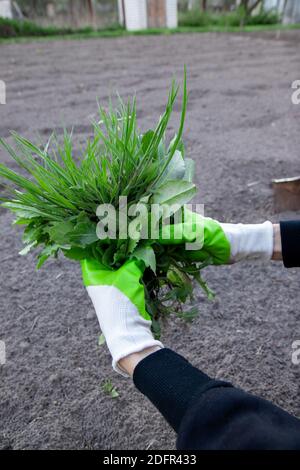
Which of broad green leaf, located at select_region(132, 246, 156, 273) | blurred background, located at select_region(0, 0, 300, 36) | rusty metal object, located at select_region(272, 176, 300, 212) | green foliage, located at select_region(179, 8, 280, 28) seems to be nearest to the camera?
broad green leaf, located at select_region(132, 246, 156, 273)

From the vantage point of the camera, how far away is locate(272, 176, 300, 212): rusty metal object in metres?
1.68

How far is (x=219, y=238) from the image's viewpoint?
2.89 feet

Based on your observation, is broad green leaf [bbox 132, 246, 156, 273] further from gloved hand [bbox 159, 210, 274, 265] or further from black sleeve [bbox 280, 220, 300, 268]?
black sleeve [bbox 280, 220, 300, 268]

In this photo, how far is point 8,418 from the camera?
3.23ft

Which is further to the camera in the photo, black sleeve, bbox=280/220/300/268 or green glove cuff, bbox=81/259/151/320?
black sleeve, bbox=280/220/300/268

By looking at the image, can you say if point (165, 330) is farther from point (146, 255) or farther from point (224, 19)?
point (224, 19)

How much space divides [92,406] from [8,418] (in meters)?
0.20

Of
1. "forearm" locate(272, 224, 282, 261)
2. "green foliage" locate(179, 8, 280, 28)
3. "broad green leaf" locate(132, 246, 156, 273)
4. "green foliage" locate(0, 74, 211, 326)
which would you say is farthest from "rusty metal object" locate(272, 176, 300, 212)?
"green foliage" locate(179, 8, 280, 28)

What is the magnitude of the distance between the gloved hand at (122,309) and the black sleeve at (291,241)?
362mm

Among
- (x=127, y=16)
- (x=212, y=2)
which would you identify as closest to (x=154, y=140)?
(x=127, y=16)

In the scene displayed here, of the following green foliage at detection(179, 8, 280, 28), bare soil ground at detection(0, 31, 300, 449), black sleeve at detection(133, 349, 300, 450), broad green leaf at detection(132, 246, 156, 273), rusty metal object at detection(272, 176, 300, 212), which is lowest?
bare soil ground at detection(0, 31, 300, 449)

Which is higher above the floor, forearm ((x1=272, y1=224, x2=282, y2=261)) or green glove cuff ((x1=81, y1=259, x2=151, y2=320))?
green glove cuff ((x1=81, y1=259, x2=151, y2=320))

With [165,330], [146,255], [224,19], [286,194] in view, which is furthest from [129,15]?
[146,255]
